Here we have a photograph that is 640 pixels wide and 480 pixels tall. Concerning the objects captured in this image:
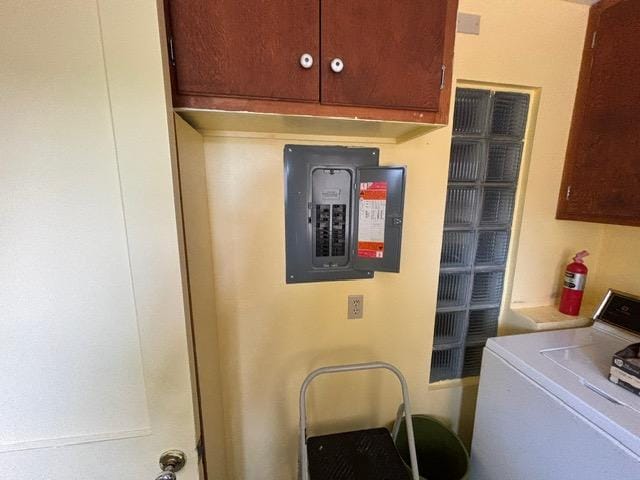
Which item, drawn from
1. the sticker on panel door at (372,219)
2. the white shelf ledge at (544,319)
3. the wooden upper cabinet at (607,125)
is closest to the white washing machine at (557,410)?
the white shelf ledge at (544,319)

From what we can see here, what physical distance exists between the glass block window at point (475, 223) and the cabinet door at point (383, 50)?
50cm

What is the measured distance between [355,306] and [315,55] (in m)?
0.94

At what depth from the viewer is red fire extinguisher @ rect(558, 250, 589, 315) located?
4.05 feet

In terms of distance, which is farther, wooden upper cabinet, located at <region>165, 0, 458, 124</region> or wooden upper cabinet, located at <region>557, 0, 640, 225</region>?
wooden upper cabinet, located at <region>557, 0, 640, 225</region>

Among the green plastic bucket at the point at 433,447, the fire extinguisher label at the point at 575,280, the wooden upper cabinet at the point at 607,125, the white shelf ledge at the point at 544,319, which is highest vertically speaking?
the wooden upper cabinet at the point at 607,125

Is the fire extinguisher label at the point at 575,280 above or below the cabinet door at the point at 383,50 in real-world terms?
below

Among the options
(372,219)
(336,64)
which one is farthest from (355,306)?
(336,64)

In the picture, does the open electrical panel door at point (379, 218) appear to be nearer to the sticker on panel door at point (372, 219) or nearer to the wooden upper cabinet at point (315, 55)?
the sticker on panel door at point (372, 219)

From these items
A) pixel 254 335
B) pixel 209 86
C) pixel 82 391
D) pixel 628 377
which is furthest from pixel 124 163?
pixel 628 377

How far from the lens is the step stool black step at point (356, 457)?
963mm

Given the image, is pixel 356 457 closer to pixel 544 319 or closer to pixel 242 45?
pixel 544 319

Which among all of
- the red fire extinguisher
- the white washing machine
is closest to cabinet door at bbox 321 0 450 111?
the white washing machine

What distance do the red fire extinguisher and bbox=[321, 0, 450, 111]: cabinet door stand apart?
1.12 m

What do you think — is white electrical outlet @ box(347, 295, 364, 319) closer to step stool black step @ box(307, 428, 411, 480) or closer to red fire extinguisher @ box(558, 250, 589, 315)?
step stool black step @ box(307, 428, 411, 480)
